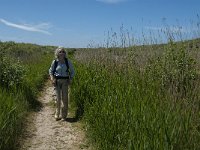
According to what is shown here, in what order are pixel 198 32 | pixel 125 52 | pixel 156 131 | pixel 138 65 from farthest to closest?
pixel 125 52
pixel 138 65
pixel 198 32
pixel 156 131

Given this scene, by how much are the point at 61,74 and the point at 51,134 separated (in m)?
2.03

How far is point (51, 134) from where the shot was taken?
9.23m

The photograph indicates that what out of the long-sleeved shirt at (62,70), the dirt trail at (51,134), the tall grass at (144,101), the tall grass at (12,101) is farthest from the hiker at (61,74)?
the tall grass at (12,101)

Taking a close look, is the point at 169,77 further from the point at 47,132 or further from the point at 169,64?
the point at 47,132

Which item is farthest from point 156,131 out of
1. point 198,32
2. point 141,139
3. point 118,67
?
point 118,67

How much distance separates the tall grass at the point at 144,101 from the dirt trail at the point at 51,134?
39cm

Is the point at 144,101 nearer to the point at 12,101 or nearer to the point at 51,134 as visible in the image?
the point at 51,134

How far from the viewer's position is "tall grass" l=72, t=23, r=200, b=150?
18.4 feet

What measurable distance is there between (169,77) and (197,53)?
785mm

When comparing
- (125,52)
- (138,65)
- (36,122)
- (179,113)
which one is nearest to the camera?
(179,113)

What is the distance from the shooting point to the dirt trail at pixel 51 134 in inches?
324

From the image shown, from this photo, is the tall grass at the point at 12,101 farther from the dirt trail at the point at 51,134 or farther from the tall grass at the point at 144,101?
the tall grass at the point at 144,101

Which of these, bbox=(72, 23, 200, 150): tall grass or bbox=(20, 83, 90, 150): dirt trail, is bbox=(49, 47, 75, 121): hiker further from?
bbox=(72, 23, 200, 150): tall grass

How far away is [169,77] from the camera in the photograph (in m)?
8.62
